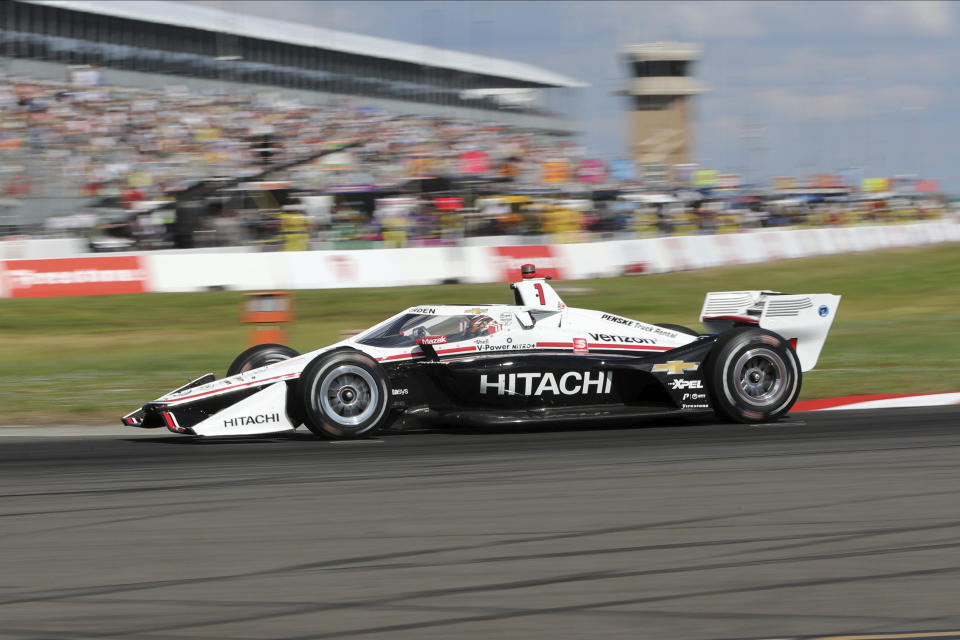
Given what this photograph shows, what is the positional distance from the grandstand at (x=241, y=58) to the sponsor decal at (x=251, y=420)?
19.6 meters

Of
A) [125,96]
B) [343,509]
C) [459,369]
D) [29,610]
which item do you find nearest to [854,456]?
[459,369]

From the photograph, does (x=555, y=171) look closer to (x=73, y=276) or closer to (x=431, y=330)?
(x=73, y=276)

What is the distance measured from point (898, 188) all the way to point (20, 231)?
1422 inches

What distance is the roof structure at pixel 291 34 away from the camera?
32562 millimetres

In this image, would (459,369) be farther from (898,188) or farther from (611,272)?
(898,188)

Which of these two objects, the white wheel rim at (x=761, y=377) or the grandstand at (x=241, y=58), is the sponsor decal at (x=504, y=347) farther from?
the grandstand at (x=241, y=58)

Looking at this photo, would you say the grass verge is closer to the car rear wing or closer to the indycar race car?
the car rear wing

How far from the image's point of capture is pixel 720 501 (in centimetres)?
592

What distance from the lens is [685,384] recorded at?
8797 mm

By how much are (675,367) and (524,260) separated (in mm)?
14288

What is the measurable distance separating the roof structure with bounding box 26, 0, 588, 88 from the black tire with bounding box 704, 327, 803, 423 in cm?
2457

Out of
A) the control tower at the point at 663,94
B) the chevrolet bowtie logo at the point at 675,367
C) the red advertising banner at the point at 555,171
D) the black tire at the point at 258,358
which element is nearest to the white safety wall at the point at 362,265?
the red advertising banner at the point at 555,171

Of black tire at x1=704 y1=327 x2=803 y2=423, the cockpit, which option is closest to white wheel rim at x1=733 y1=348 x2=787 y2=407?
black tire at x1=704 y1=327 x2=803 y2=423

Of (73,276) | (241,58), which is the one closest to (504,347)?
(73,276)
